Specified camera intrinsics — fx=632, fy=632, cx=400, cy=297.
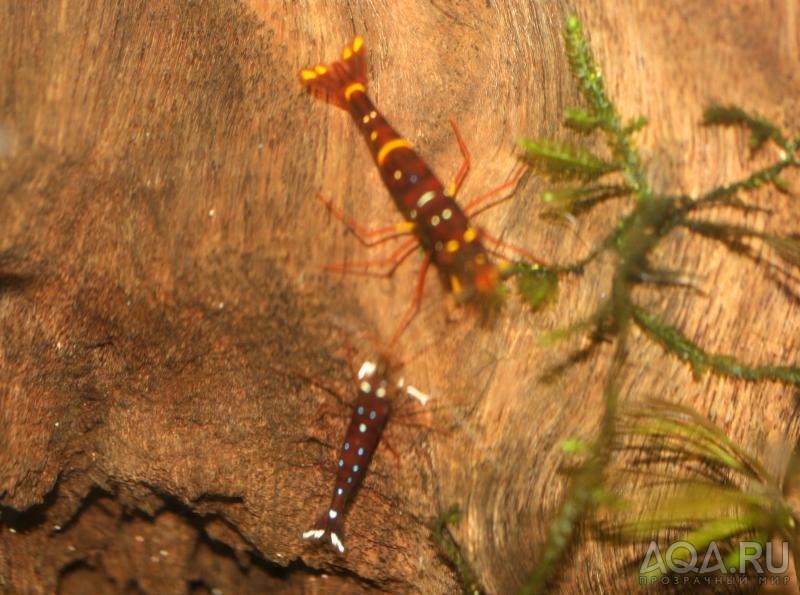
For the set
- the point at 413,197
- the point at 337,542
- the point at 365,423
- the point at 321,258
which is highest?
the point at 413,197

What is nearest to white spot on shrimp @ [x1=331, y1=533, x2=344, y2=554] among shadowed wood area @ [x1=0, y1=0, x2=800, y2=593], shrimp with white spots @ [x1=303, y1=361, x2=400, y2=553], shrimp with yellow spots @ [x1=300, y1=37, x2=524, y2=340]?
shadowed wood area @ [x1=0, y1=0, x2=800, y2=593]

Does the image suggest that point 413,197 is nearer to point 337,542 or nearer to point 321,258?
point 321,258

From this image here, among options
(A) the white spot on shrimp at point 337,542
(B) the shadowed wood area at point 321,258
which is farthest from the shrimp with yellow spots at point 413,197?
(A) the white spot on shrimp at point 337,542

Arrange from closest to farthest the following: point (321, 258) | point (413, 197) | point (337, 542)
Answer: point (321, 258) < point (413, 197) < point (337, 542)

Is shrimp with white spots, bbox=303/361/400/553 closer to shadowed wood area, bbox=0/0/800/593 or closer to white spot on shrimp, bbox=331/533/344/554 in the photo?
shadowed wood area, bbox=0/0/800/593

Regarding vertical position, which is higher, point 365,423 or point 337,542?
point 365,423

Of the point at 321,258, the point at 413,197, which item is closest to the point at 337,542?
the point at 321,258
